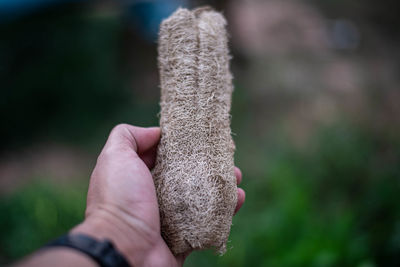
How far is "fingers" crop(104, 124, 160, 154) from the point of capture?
1.32 m

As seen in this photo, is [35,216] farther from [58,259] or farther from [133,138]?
[58,259]

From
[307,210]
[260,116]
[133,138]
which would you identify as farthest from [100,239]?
[260,116]

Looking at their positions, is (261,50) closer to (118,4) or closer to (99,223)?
(118,4)

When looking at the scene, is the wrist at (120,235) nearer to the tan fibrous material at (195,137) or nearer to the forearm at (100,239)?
the forearm at (100,239)

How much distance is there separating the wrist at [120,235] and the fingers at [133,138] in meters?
0.30

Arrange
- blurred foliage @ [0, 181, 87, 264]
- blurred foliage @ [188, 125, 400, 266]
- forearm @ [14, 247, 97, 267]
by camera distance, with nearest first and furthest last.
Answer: forearm @ [14, 247, 97, 267] < blurred foliage @ [188, 125, 400, 266] < blurred foliage @ [0, 181, 87, 264]

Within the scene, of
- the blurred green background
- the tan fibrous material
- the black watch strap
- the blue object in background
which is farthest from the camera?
the blue object in background

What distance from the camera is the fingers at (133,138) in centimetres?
132

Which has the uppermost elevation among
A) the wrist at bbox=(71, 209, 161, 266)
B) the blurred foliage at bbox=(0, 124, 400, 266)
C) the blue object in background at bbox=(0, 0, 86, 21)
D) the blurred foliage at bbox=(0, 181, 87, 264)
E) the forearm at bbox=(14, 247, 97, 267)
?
the blue object in background at bbox=(0, 0, 86, 21)

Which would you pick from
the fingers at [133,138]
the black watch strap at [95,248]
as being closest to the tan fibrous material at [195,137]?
the fingers at [133,138]

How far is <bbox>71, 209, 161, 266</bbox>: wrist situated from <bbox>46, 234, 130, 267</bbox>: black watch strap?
0.03 meters

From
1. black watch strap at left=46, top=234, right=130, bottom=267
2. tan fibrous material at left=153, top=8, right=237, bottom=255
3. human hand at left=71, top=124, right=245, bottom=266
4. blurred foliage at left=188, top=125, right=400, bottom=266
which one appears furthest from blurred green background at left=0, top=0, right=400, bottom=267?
black watch strap at left=46, top=234, right=130, bottom=267

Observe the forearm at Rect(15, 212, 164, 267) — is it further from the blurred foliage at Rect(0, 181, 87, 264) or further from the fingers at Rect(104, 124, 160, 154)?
the blurred foliage at Rect(0, 181, 87, 264)

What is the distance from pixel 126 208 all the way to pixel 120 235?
10cm
